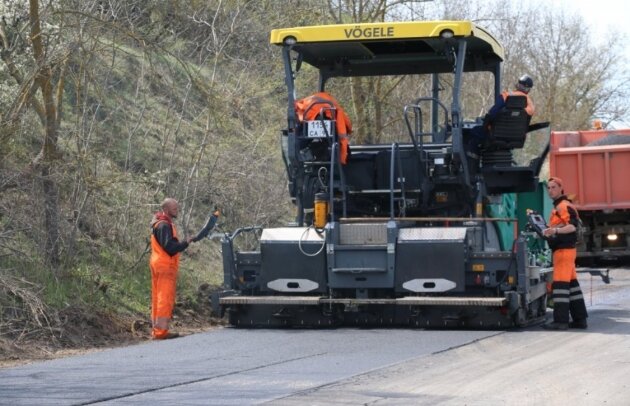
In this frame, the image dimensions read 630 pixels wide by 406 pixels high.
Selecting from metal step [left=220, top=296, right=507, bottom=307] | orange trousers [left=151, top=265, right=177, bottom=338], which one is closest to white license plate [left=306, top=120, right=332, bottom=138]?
metal step [left=220, top=296, right=507, bottom=307]

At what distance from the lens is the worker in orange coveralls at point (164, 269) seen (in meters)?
12.2

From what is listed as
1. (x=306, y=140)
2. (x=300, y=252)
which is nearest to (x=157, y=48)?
(x=306, y=140)

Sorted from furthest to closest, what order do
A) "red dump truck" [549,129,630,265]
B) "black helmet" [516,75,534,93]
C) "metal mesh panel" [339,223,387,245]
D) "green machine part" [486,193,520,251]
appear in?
"red dump truck" [549,129,630,265] < "green machine part" [486,193,520,251] < "black helmet" [516,75,534,93] < "metal mesh panel" [339,223,387,245]

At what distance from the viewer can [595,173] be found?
24547 mm

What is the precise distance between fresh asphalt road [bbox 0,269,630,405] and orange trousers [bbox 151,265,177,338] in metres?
0.26

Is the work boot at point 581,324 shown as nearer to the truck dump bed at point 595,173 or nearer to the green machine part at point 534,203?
the green machine part at point 534,203

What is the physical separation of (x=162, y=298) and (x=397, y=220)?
261 centimetres

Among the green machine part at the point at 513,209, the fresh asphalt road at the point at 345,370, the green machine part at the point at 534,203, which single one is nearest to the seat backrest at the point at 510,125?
the green machine part at the point at 513,209

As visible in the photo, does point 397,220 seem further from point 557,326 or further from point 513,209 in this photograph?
point 513,209

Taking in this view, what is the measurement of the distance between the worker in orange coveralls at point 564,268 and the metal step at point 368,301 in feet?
3.24

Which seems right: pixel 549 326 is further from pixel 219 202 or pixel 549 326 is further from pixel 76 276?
pixel 219 202

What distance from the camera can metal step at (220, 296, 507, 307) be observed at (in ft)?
38.9

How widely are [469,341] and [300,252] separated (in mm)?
2205

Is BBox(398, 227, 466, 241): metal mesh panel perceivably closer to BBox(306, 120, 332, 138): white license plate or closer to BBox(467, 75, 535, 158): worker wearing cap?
BBox(467, 75, 535, 158): worker wearing cap
